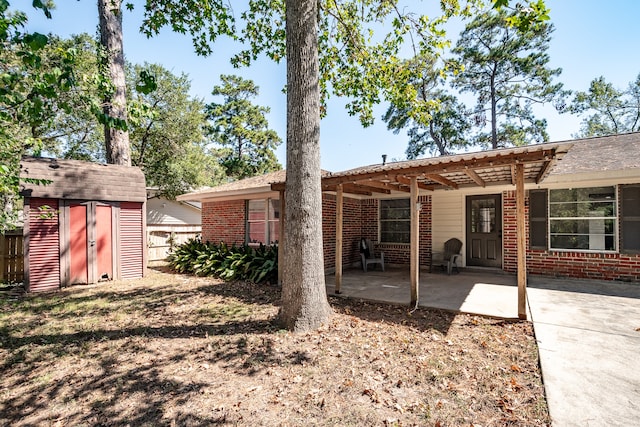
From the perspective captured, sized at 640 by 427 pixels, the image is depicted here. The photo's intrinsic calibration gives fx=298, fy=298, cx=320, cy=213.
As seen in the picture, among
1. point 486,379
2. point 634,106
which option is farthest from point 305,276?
point 634,106

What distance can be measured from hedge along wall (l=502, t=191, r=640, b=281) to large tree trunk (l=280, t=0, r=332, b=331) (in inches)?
251

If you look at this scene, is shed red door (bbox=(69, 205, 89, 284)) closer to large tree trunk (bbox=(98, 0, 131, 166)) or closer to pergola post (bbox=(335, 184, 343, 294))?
large tree trunk (bbox=(98, 0, 131, 166))

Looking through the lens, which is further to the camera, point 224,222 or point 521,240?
point 224,222

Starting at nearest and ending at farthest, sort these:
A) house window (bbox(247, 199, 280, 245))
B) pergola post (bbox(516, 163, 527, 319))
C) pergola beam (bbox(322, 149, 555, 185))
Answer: pergola beam (bbox(322, 149, 555, 185)) → pergola post (bbox(516, 163, 527, 319)) → house window (bbox(247, 199, 280, 245))

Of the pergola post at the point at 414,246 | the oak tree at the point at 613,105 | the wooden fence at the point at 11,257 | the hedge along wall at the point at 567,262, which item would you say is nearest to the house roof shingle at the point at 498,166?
Result: the pergola post at the point at 414,246

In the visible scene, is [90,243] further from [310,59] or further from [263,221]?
[310,59]

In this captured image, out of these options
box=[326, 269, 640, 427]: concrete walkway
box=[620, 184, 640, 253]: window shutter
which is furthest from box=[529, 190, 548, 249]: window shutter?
box=[620, 184, 640, 253]: window shutter

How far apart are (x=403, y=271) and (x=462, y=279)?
1.88 metres

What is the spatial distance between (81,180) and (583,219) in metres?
12.8

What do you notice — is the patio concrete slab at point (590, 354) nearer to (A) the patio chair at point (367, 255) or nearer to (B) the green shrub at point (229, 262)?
(A) the patio chair at point (367, 255)

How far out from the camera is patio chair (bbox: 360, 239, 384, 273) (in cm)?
928

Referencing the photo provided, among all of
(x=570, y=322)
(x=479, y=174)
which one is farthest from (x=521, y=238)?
(x=479, y=174)

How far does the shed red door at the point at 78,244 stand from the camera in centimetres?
755

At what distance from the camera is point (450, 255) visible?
888 cm
